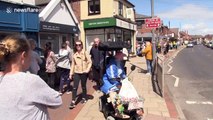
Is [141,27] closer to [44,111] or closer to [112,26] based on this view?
[112,26]

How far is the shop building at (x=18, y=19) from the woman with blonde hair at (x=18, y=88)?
32.0ft

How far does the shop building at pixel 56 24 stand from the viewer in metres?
15.6

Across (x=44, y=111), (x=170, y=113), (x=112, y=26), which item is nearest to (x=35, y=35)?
(x=170, y=113)

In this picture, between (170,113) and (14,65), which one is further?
(170,113)

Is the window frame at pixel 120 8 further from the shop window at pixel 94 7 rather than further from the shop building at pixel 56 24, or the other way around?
the shop building at pixel 56 24

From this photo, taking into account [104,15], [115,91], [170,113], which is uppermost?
[104,15]

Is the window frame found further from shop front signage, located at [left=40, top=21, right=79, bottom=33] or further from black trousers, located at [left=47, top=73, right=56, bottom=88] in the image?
black trousers, located at [left=47, top=73, right=56, bottom=88]

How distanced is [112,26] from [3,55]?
80.6 ft

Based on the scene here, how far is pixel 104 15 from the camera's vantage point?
88.0 ft

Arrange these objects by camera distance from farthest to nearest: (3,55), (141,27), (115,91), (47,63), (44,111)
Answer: (141,27) < (47,63) < (115,91) < (44,111) < (3,55)

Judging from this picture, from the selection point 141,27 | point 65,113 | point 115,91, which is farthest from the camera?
point 141,27

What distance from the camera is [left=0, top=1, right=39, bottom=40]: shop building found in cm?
1177

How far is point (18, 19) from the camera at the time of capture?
12523 mm

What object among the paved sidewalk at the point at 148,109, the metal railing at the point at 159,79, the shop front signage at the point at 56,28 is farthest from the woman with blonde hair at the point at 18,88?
the shop front signage at the point at 56,28
